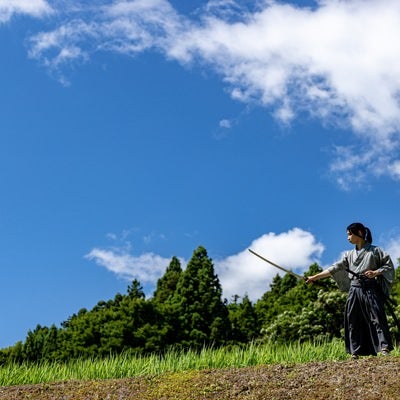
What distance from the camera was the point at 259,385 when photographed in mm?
9727

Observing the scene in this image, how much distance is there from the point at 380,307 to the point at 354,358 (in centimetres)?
89

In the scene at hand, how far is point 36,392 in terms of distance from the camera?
440 inches

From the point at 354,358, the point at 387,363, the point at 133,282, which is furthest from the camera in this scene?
the point at 133,282

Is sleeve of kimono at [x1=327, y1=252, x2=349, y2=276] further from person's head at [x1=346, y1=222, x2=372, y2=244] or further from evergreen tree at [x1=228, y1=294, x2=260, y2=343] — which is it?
evergreen tree at [x1=228, y1=294, x2=260, y2=343]

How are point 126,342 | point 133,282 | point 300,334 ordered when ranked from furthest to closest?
1. point 133,282
2. point 126,342
3. point 300,334

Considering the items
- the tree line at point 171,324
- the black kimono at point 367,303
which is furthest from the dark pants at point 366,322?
the tree line at point 171,324

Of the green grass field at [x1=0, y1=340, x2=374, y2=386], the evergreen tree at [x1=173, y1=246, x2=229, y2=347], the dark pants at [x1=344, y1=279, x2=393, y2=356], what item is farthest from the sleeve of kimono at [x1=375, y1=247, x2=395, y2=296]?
the evergreen tree at [x1=173, y1=246, x2=229, y2=347]

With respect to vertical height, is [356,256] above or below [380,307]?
above

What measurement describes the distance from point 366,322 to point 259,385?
1981mm

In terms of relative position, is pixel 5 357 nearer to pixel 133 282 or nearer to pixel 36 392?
pixel 133 282

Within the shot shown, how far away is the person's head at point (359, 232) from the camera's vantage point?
10.6 metres

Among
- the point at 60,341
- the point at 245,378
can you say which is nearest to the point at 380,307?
the point at 245,378

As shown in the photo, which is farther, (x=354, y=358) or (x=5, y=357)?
(x=5, y=357)

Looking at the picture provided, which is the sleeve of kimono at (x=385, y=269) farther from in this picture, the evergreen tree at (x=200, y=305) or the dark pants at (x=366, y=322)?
the evergreen tree at (x=200, y=305)
